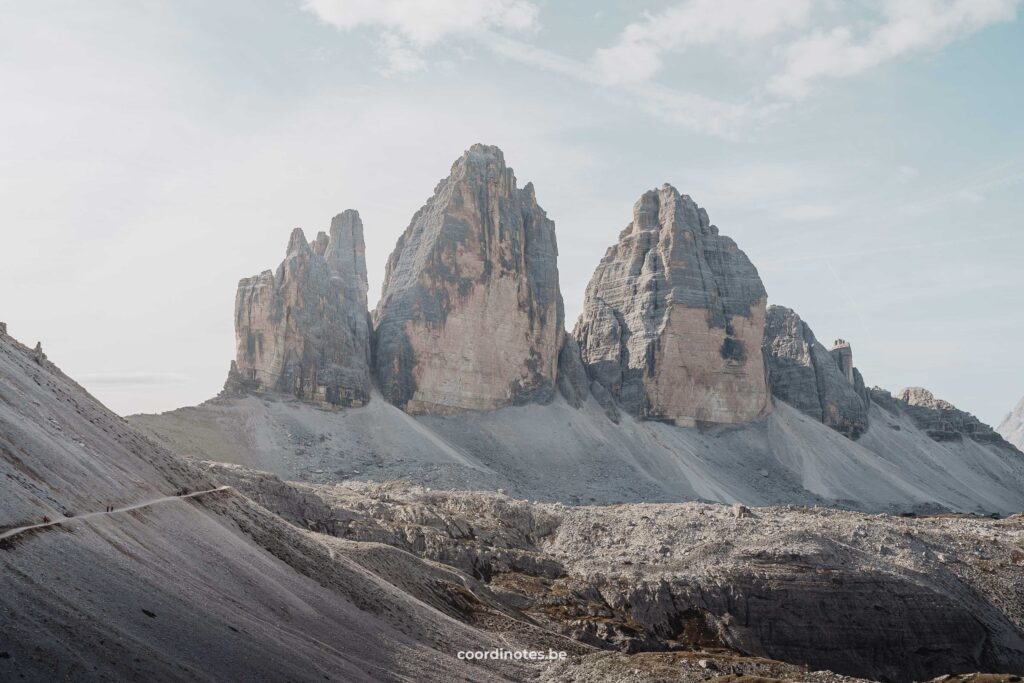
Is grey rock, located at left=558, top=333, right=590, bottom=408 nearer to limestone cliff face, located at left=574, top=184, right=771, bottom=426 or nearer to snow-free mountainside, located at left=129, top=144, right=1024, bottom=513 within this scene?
snow-free mountainside, located at left=129, top=144, right=1024, bottom=513

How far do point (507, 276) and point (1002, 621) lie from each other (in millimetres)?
75703

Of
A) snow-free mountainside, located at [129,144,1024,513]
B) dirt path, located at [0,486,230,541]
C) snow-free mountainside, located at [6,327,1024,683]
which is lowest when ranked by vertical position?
snow-free mountainside, located at [6,327,1024,683]

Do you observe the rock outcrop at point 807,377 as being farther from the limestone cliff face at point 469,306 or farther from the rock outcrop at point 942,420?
the limestone cliff face at point 469,306

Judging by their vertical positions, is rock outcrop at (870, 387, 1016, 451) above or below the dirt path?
above

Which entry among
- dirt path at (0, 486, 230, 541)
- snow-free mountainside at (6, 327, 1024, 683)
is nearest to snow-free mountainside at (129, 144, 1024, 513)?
snow-free mountainside at (6, 327, 1024, 683)

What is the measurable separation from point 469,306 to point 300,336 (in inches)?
854

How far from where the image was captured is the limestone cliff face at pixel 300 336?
350 feet

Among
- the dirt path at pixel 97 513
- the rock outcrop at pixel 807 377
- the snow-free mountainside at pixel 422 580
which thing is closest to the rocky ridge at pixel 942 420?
the rock outcrop at pixel 807 377

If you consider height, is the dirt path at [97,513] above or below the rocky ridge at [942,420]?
below

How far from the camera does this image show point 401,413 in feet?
362

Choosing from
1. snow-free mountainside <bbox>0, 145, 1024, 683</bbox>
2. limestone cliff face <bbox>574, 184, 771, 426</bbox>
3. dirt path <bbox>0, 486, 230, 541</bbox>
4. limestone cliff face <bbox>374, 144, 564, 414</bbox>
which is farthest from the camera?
limestone cliff face <bbox>574, 184, 771, 426</bbox>

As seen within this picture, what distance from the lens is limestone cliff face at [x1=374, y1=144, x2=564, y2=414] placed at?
384 feet

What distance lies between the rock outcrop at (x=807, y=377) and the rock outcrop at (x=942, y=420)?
14354 millimetres

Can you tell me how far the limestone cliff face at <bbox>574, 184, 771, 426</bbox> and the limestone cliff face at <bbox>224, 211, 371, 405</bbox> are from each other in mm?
36794
